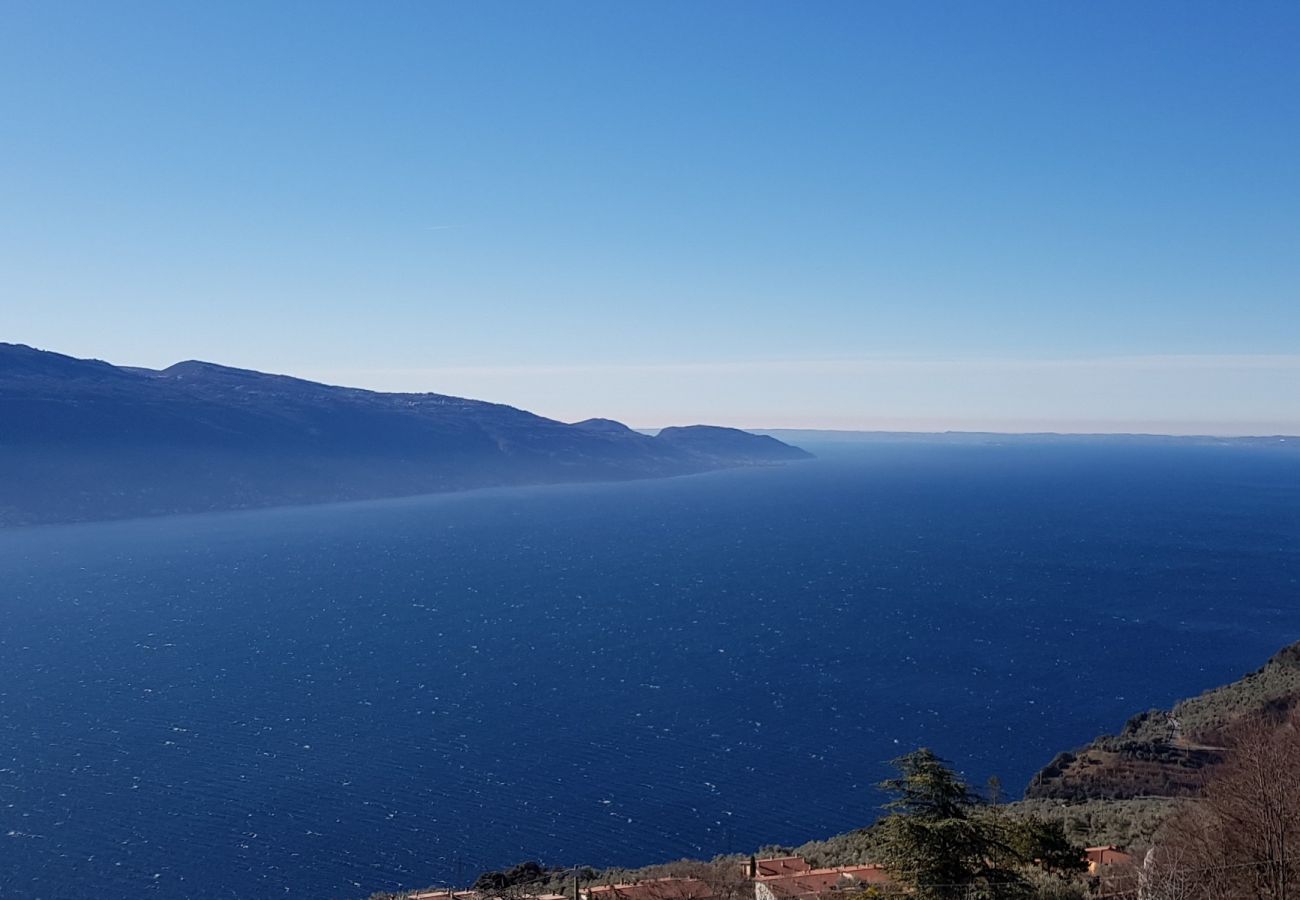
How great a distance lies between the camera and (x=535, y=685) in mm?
59156

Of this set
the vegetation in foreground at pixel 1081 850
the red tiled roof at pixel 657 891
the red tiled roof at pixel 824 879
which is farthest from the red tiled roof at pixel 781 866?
the vegetation in foreground at pixel 1081 850

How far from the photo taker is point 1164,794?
3866 centimetres

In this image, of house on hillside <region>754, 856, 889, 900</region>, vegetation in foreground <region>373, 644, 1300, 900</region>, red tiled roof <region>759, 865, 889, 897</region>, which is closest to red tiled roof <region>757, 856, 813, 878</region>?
house on hillside <region>754, 856, 889, 900</region>

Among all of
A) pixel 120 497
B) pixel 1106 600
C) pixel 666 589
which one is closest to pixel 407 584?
pixel 666 589

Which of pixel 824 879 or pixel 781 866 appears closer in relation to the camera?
pixel 824 879

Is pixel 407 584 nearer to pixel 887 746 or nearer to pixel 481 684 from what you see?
pixel 481 684

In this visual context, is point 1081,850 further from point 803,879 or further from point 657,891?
point 657,891

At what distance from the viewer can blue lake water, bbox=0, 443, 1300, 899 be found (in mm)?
37344

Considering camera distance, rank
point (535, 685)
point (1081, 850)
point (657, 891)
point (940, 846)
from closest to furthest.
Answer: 1. point (940, 846)
2. point (1081, 850)
3. point (657, 891)
4. point (535, 685)

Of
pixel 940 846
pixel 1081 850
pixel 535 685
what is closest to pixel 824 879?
pixel 1081 850

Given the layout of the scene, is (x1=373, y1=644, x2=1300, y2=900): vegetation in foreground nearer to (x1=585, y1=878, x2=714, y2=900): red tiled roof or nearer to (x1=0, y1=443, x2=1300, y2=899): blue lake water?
(x1=585, y1=878, x2=714, y2=900): red tiled roof

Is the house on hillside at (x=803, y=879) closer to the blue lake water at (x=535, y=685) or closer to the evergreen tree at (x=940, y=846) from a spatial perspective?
the evergreen tree at (x=940, y=846)

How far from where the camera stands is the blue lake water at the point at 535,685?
37344 millimetres

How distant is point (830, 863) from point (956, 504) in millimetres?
161272
